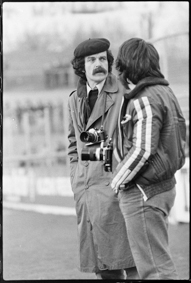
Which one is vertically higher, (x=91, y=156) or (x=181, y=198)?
(x=91, y=156)

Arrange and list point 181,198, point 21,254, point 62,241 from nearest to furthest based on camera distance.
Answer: point 21,254 < point 62,241 < point 181,198

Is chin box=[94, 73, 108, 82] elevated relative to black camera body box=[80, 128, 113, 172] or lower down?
elevated

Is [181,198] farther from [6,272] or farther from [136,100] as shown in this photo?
[136,100]

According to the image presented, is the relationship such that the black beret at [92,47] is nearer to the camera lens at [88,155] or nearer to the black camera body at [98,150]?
the black camera body at [98,150]

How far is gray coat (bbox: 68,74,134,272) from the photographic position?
424 centimetres

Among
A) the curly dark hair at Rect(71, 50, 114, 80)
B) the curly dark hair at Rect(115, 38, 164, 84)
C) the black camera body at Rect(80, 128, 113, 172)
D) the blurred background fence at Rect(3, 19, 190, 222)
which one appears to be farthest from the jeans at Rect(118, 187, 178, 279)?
the blurred background fence at Rect(3, 19, 190, 222)

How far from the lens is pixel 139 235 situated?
13.0 ft

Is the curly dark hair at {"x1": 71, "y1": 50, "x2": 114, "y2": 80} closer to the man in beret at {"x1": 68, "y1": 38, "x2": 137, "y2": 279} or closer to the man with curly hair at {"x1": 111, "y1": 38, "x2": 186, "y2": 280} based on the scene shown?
the man in beret at {"x1": 68, "y1": 38, "x2": 137, "y2": 279}

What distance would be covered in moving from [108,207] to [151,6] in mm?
1553

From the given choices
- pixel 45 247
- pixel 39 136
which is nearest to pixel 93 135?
pixel 45 247

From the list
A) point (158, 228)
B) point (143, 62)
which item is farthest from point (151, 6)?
point (158, 228)

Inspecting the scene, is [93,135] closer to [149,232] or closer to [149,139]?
[149,139]

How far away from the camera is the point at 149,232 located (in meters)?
3.96

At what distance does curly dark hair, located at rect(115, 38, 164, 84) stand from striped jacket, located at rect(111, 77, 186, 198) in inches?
1.9
